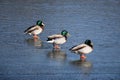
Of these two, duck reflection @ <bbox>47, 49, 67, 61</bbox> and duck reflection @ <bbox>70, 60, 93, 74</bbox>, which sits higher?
duck reflection @ <bbox>47, 49, 67, 61</bbox>

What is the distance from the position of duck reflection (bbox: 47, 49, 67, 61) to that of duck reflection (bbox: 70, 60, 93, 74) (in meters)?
0.39

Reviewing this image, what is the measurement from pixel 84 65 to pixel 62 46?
1755 millimetres

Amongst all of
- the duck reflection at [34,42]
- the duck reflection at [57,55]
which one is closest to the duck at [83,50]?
the duck reflection at [57,55]

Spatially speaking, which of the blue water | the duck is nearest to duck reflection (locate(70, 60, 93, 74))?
the blue water

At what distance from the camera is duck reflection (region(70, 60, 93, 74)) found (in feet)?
32.4

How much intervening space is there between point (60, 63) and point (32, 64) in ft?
1.86

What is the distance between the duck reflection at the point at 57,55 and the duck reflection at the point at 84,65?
0.39 m

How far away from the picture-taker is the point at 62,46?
1194 cm

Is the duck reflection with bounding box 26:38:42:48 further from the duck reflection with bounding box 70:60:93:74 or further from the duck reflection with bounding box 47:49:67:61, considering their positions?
the duck reflection with bounding box 70:60:93:74

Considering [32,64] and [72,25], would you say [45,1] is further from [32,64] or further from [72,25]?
[32,64]

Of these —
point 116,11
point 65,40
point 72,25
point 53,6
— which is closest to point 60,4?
point 53,6

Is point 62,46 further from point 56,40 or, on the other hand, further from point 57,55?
point 57,55

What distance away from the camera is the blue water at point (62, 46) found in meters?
9.77

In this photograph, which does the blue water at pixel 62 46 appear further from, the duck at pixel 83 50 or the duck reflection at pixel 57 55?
the duck at pixel 83 50
